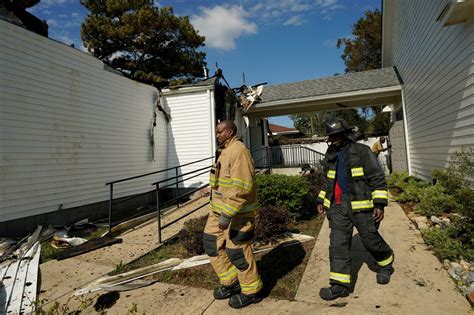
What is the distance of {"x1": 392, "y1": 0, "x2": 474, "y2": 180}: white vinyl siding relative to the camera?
510 centimetres

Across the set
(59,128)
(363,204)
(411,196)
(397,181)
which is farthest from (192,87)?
(363,204)

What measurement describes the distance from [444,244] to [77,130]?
323 inches

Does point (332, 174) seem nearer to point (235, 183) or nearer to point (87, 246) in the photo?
point (235, 183)

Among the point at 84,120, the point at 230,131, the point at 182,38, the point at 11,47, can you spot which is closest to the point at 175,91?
the point at 84,120

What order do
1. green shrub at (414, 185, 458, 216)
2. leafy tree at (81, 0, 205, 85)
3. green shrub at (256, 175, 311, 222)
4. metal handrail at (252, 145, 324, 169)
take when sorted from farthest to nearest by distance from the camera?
1. leafy tree at (81, 0, 205, 85)
2. metal handrail at (252, 145, 324, 169)
3. green shrub at (256, 175, 311, 222)
4. green shrub at (414, 185, 458, 216)

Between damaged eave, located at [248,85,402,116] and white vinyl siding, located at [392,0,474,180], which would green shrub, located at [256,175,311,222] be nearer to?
white vinyl siding, located at [392,0,474,180]

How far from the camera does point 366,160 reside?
2.91m

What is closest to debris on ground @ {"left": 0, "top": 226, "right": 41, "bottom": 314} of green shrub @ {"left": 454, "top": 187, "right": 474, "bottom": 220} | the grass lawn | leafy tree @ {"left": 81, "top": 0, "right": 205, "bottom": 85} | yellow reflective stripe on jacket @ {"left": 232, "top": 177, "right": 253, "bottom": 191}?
the grass lawn

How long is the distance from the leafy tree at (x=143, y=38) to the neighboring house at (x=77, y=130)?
411 inches

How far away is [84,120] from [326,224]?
681cm

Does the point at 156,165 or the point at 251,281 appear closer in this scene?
the point at 251,281

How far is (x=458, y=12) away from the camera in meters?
4.60

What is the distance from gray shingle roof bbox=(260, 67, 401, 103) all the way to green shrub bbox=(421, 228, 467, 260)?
29.0ft

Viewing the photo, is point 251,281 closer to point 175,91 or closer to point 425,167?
point 425,167
